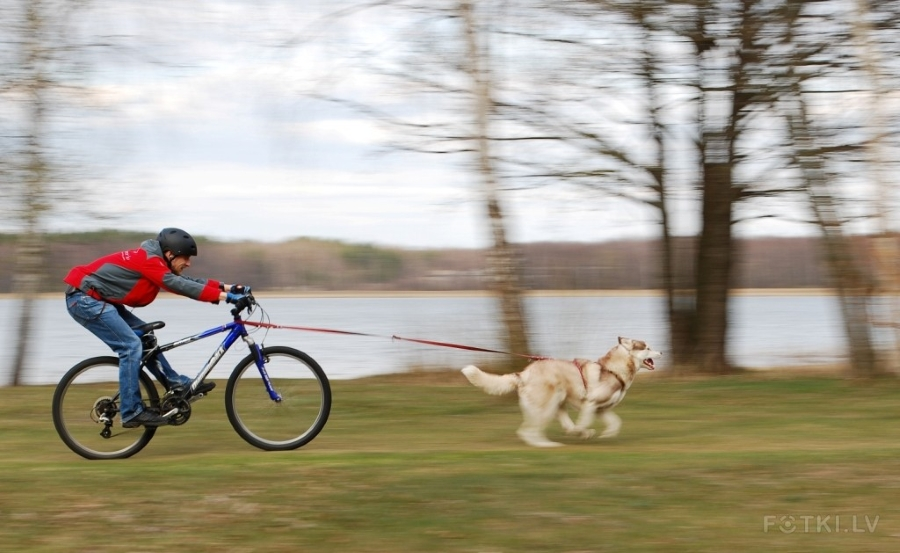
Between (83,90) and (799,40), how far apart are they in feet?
33.0

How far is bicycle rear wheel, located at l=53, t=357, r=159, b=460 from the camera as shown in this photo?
9.02 m

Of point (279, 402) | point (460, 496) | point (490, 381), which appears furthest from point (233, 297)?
point (460, 496)

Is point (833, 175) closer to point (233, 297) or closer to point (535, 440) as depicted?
point (535, 440)

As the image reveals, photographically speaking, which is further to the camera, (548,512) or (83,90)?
(83,90)

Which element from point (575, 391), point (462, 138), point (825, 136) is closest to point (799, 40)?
point (825, 136)

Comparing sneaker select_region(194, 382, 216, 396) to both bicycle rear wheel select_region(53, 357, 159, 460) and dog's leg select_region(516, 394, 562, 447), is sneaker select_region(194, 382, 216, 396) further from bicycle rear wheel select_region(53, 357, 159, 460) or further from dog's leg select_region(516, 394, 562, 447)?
dog's leg select_region(516, 394, 562, 447)

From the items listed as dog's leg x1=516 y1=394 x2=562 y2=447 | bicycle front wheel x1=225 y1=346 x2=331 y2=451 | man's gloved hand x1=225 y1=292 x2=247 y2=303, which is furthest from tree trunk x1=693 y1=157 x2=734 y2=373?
man's gloved hand x1=225 y1=292 x2=247 y2=303

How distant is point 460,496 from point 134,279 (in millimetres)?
3308

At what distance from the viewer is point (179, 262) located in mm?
8875

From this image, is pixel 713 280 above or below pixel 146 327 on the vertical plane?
below

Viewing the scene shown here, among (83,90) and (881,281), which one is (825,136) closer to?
(881,281)

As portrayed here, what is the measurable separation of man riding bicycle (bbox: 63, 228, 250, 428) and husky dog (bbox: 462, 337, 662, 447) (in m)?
2.37

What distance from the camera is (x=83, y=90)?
612 inches

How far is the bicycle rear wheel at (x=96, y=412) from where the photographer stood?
355 inches
